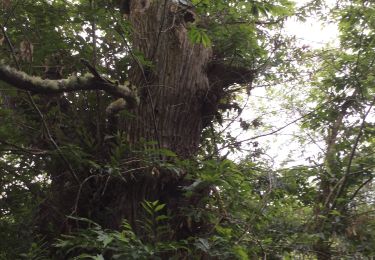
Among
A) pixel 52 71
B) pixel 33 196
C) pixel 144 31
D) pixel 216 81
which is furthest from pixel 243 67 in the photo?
pixel 33 196

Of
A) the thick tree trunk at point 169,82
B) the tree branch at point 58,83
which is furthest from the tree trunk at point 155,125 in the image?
the tree branch at point 58,83

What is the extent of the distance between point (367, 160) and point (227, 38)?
2.27 m

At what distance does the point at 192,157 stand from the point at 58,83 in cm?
190

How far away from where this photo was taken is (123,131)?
13.4ft

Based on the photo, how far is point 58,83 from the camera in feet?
9.18

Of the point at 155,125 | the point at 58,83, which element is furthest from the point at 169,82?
the point at 58,83

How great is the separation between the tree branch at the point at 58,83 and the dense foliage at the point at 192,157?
0.13 metres

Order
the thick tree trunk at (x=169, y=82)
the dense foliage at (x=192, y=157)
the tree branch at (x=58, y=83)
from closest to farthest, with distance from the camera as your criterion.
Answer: the tree branch at (x=58, y=83)
the dense foliage at (x=192, y=157)
the thick tree trunk at (x=169, y=82)

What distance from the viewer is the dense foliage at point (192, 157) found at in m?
3.40

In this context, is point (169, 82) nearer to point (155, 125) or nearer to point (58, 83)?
point (155, 125)

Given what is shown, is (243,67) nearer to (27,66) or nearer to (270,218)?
(270,218)

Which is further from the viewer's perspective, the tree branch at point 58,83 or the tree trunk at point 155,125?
the tree trunk at point 155,125

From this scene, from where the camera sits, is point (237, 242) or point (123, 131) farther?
point (123, 131)

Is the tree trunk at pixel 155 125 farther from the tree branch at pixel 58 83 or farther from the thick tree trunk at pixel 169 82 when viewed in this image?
the tree branch at pixel 58 83
